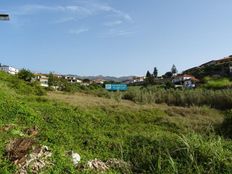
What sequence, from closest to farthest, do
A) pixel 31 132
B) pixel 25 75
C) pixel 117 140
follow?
1. pixel 31 132
2. pixel 117 140
3. pixel 25 75

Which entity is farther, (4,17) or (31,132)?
(4,17)

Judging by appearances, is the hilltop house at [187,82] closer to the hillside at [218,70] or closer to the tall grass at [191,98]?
the hillside at [218,70]

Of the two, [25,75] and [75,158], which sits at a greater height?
[25,75]

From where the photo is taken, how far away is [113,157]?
7.57 meters

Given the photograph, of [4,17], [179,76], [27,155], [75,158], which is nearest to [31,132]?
[75,158]

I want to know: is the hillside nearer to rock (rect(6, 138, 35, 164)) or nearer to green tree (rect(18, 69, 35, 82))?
green tree (rect(18, 69, 35, 82))

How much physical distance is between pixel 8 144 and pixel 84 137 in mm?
2742

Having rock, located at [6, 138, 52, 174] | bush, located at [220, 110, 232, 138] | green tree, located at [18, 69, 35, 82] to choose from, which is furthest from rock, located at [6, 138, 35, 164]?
green tree, located at [18, 69, 35, 82]

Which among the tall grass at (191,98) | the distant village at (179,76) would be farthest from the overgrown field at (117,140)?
the distant village at (179,76)

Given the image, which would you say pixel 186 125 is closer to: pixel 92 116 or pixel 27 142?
pixel 92 116

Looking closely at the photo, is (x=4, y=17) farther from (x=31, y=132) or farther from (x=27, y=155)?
(x=27, y=155)

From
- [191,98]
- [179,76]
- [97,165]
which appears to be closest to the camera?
[97,165]

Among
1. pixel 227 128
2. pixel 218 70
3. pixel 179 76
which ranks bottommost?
pixel 227 128

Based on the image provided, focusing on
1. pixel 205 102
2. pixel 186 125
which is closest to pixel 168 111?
pixel 186 125
